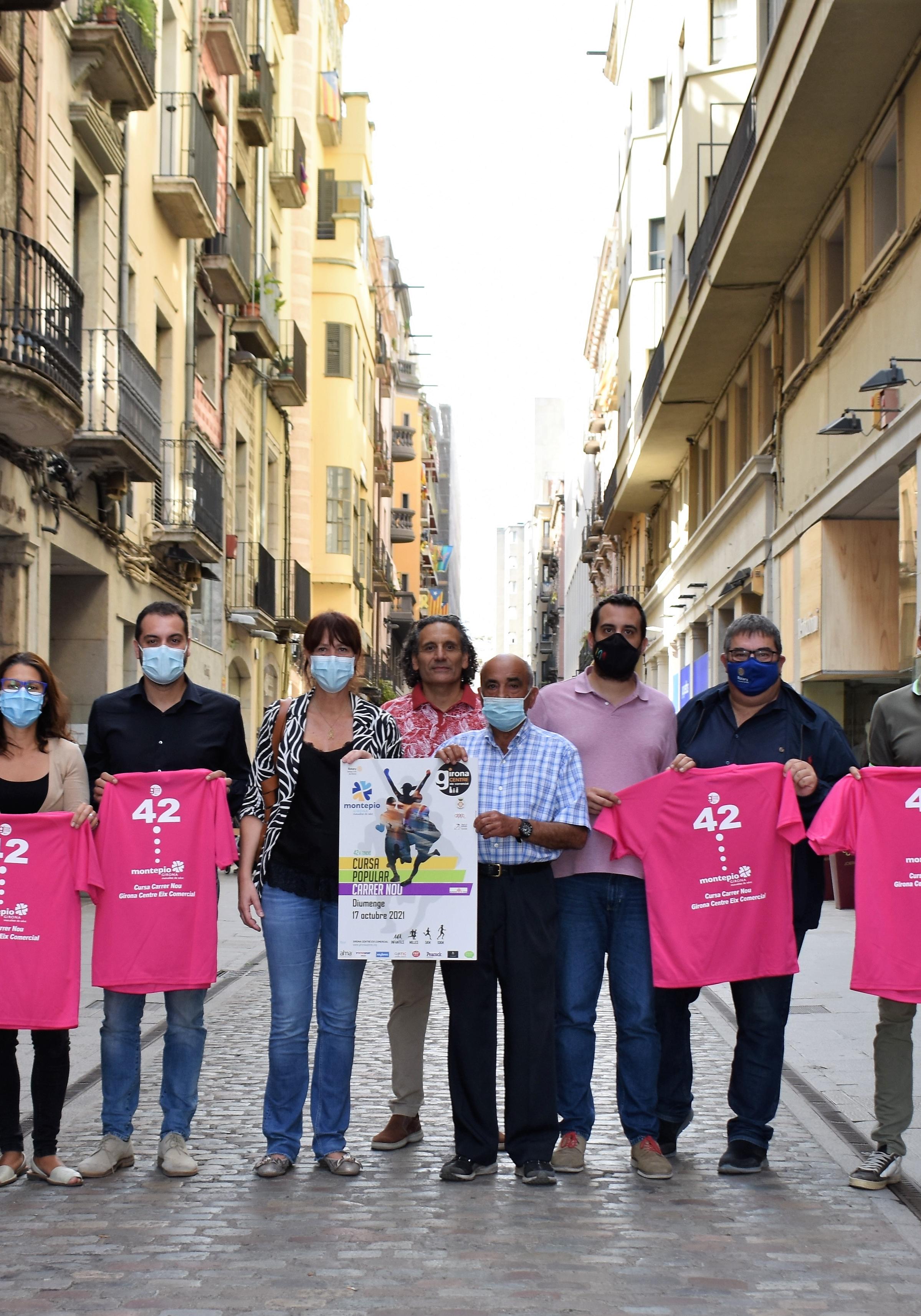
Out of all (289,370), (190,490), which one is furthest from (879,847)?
(289,370)

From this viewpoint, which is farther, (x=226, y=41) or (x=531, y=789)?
(x=226, y=41)

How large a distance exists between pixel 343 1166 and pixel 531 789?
1.59 meters

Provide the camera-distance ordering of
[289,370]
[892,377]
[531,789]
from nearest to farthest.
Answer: [531,789]
[892,377]
[289,370]

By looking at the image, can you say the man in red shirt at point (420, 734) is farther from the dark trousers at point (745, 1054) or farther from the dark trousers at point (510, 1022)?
the dark trousers at point (745, 1054)

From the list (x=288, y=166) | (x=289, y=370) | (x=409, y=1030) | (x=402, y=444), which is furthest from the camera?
(x=402, y=444)

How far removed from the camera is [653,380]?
30.5m

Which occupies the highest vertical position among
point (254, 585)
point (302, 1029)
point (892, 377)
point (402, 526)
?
point (402, 526)

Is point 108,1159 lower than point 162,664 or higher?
lower

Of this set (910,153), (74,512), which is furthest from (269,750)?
(74,512)

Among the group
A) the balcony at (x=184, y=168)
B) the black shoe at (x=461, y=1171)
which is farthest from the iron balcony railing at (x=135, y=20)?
the black shoe at (x=461, y=1171)

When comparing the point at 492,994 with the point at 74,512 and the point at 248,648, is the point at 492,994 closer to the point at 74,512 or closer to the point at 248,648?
the point at 74,512

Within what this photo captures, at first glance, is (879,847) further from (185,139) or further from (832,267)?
(185,139)

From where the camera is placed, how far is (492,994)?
6.40 metres

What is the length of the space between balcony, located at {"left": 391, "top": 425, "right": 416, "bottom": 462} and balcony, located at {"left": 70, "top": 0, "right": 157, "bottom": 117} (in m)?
50.9
